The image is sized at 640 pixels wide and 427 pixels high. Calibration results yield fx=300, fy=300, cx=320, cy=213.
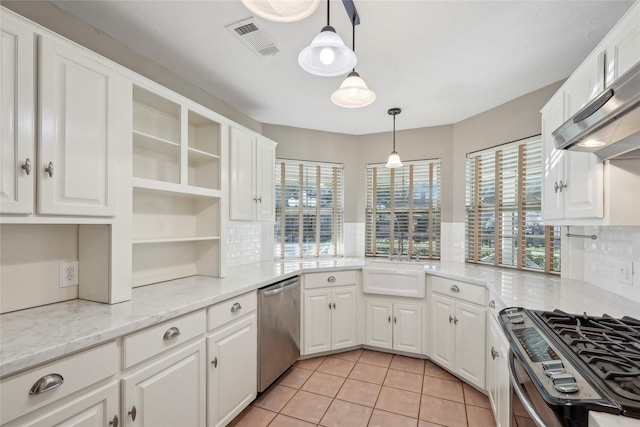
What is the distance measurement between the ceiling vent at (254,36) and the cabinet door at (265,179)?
96 cm

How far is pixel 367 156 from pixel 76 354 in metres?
3.53

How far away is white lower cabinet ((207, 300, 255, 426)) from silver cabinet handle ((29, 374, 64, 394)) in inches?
30.7

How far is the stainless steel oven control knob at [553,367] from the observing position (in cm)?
98

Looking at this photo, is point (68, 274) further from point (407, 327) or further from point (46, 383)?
point (407, 327)

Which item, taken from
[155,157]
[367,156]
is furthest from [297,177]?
[155,157]

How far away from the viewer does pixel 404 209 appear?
3875 mm

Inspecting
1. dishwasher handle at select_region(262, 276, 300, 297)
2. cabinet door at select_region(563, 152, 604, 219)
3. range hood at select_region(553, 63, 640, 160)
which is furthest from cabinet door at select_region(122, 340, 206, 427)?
cabinet door at select_region(563, 152, 604, 219)

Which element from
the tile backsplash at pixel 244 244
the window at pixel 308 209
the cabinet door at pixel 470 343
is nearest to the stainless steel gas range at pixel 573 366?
the cabinet door at pixel 470 343

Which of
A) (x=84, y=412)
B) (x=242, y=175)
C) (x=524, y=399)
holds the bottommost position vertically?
(x=84, y=412)

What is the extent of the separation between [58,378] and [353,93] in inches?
72.4

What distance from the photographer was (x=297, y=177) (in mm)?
3814

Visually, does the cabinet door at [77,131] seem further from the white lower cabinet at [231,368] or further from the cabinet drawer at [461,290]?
the cabinet drawer at [461,290]

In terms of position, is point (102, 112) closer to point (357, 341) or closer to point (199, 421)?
point (199, 421)

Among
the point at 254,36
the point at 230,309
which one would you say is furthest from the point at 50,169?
the point at 254,36
